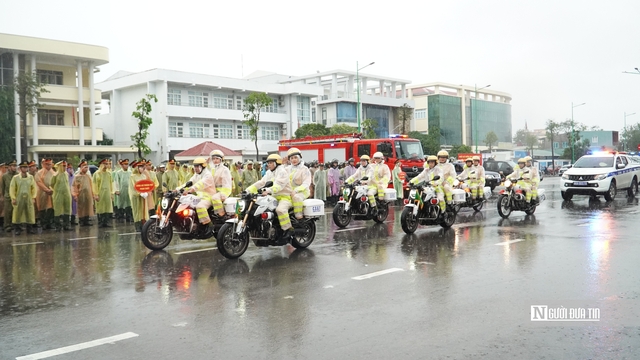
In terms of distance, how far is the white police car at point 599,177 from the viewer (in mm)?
20141

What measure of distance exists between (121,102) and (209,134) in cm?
932

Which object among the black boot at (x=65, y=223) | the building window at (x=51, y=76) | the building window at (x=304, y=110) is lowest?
the black boot at (x=65, y=223)

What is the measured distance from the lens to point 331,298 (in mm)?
6703

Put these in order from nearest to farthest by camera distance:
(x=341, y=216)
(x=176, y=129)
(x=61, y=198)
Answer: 1. (x=341, y=216)
2. (x=61, y=198)
3. (x=176, y=129)

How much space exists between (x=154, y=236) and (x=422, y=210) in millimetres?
5764

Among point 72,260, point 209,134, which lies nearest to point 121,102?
point 209,134

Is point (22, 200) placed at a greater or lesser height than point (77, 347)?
greater

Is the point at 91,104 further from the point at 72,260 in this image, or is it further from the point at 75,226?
the point at 72,260

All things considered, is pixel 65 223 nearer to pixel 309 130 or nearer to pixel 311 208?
pixel 311 208

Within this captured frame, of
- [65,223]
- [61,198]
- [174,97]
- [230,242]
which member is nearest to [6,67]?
[174,97]

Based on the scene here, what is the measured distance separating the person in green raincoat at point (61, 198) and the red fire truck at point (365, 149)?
12489 millimetres

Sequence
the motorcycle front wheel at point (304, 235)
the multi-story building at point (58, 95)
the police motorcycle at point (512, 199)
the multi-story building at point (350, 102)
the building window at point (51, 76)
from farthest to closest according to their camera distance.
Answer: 1. the multi-story building at point (350, 102)
2. the building window at point (51, 76)
3. the multi-story building at point (58, 95)
4. the police motorcycle at point (512, 199)
5. the motorcycle front wheel at point (304, 235)

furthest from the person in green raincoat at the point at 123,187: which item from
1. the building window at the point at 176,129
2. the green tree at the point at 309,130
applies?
the green tree at the point at 309,130

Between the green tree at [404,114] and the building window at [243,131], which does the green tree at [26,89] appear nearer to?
the building window at [243,131]
